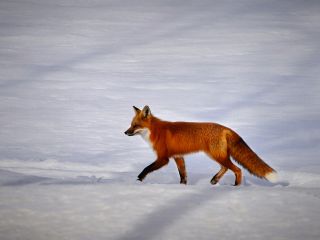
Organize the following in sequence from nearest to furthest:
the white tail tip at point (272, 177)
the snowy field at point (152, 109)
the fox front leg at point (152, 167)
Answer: the snowy field at point (152, 109) → the white tail tip at point (272, 177) → the fox front leg at point (152, 167)

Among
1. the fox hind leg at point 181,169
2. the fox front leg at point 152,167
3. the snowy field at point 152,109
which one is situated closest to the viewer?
the snowy field at point 152,109

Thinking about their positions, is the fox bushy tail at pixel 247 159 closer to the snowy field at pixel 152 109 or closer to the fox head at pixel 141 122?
the snowy field at pixel 152 109

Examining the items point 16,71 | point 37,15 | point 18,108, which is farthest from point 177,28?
point 18,108

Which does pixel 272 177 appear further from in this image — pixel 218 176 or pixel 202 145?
pixel 202 145

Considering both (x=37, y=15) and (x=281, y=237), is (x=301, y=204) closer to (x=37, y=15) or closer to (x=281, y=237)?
(x=281, y=237)

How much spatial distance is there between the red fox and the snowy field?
310 millimetres

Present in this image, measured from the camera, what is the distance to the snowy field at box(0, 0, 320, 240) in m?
3.97

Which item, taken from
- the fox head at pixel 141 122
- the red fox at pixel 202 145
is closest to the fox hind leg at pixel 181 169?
the red fox at pixel 202 145

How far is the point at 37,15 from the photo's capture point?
1864 centimetres

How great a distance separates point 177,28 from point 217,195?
41.8 ft

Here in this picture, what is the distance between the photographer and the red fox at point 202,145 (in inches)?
217

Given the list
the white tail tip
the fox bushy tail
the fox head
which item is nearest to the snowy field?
the white tail tip

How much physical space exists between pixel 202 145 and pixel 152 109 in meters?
4.07

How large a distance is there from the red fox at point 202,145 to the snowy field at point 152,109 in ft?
1.02
